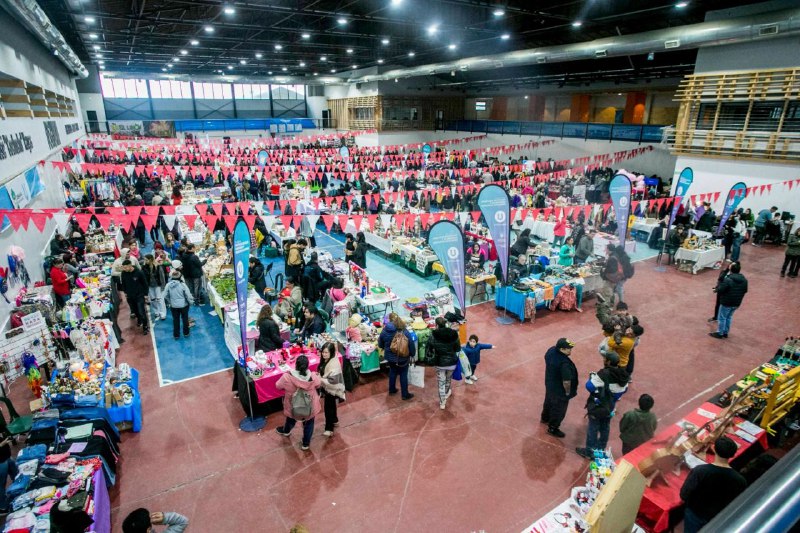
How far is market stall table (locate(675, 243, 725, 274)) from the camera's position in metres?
12.4

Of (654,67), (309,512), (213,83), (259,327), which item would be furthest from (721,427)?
(213,83)

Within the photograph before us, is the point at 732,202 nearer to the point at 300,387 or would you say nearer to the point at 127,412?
the point at 300,387

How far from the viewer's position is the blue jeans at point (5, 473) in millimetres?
4668

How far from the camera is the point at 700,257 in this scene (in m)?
12.4

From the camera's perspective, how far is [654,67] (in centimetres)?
2261

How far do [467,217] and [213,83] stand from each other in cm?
3756

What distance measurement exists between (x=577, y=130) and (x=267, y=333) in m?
26.3

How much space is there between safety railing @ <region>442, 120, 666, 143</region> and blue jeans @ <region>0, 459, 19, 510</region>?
26520mm

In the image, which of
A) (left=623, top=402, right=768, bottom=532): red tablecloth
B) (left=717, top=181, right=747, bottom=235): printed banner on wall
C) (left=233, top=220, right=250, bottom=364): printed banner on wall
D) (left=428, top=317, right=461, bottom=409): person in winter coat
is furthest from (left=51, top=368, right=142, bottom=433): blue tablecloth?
(left=717, top=181, right=747, bottom=235): printed banner on wall

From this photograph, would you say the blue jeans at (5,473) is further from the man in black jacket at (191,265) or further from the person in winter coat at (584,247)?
the person in winter coat at (584,247)

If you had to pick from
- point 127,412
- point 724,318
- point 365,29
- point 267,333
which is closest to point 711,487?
point 267,333

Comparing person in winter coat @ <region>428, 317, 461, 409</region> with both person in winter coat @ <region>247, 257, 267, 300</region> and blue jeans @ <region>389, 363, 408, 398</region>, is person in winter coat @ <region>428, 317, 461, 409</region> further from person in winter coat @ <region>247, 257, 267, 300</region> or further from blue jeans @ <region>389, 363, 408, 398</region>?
person in winter coat @ <region>247, 257, 267, 300</region>

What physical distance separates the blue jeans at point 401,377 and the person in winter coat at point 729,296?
6.24m

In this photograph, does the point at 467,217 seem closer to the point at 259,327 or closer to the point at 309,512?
the point at 259,327
